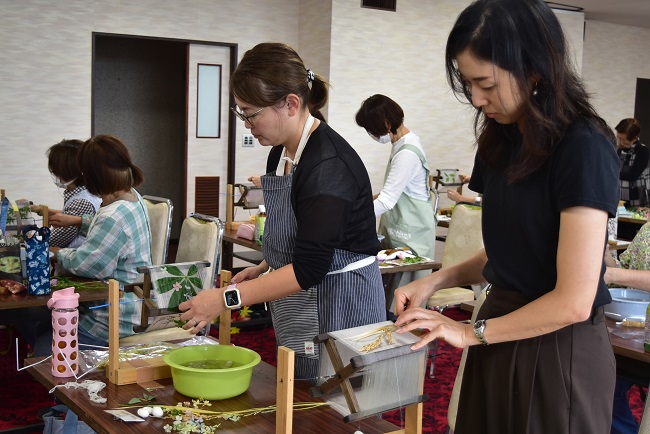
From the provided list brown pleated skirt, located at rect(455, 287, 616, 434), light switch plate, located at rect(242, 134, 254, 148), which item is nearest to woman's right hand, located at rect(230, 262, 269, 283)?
brown pleated skirt, located at rect(455, 287, 616, 434)

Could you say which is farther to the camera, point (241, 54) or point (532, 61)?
point (241, 54)

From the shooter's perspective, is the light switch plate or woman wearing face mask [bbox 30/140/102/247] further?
the light switch plate

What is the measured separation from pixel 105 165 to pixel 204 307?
4.89 feet

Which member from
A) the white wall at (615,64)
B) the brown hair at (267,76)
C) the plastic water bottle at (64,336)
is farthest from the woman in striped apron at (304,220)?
the white wall at (615,64)

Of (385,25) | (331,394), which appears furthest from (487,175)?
(385,25)

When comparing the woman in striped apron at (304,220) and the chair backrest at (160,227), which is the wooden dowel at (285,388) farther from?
the chair backrest at (160,227)

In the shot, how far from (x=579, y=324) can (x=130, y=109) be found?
7.47 meters

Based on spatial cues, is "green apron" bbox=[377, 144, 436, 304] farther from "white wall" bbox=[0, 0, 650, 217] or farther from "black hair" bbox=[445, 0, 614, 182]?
"black hair" bbox=[445, 0, 614, 182]

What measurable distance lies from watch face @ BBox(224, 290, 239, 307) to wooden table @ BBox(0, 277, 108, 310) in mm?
1365

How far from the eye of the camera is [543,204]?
1.40 metres

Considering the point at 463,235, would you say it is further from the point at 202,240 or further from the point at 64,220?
the point at 64,220

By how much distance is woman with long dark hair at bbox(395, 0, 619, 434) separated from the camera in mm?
1324

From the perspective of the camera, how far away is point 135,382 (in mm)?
2031

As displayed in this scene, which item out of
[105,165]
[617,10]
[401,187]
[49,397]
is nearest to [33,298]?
[105,165]
